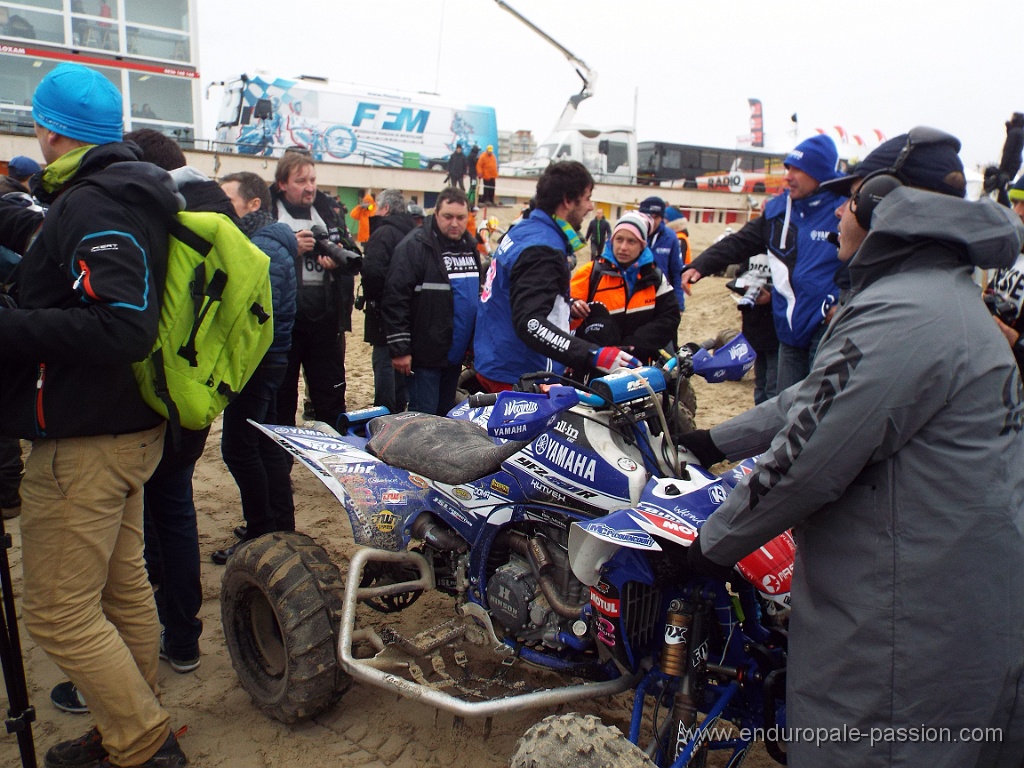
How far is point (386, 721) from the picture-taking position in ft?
9.31

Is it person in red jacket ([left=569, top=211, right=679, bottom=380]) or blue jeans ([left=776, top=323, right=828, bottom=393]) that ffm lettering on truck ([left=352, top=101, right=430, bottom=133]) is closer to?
person in red jacket ([left=569, top=211, right=679, bottom=380])

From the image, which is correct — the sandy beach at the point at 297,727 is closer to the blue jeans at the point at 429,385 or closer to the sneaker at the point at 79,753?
the sneaker at the point at 79,753

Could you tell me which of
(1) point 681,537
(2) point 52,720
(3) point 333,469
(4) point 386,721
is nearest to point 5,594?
(2) point 52,720

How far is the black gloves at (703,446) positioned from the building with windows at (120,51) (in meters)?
22.8

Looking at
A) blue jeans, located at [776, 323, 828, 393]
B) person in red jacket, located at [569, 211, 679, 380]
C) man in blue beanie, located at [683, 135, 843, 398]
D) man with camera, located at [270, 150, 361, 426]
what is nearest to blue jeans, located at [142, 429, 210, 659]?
man with camera, located at [270, 150, 361, 426]

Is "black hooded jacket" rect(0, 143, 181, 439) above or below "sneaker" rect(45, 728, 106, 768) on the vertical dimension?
above

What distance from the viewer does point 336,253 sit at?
14.0ft

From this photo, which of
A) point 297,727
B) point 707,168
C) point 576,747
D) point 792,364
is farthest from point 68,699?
point 707,168

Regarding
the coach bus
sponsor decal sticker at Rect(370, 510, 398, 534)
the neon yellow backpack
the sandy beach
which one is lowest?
the sandy beach

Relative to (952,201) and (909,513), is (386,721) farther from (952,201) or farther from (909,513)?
(952,201)

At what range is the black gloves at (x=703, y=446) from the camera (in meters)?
2.31

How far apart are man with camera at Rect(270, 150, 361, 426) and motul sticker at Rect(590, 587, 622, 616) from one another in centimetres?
257

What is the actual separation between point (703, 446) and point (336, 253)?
2.61 metres

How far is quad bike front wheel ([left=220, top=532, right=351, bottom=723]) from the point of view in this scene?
2.68 m
